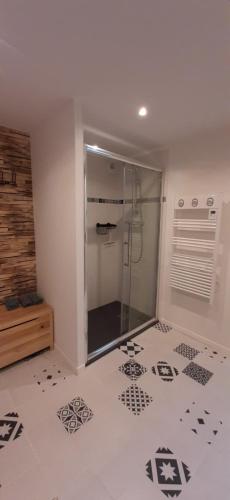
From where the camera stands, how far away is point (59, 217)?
81.2 inches

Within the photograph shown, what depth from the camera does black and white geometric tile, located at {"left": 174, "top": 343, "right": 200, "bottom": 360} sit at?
93.0 inches

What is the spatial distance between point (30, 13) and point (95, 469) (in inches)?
95.0

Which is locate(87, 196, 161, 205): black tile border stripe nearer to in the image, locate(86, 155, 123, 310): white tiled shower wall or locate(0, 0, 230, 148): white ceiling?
locate(86, 155, 123, 310): white tiled shower wall

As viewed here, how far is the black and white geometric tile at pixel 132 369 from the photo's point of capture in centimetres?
206

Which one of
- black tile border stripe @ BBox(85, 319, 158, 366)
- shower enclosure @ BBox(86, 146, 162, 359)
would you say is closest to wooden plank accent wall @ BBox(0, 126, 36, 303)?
shower enclosure @ BBox(86, 146, 162, 359)

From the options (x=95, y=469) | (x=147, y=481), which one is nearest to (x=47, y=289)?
(x=95, y=469)

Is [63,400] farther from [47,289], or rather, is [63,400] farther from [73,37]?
[73,37]

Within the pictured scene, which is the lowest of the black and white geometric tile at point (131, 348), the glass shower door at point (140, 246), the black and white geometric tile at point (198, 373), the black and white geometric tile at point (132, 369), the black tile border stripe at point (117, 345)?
the black and white geometric tile at point (198, 373)

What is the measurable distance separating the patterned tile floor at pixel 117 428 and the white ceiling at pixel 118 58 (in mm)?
2346

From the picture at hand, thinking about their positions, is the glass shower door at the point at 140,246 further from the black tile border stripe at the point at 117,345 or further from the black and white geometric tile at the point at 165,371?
the black and white geometric tile at the point at 165,371

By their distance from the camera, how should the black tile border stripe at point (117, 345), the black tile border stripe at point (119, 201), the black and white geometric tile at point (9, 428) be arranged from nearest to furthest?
the black and white geometric tile at point (9, 428)
the black tile border stripe at point (117, 345)
the black tile border stripe at point (119, 201)

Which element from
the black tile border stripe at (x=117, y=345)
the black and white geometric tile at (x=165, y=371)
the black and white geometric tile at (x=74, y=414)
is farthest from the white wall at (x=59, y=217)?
the black and white geometric tile at (x=165, y=371)

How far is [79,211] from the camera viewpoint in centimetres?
185

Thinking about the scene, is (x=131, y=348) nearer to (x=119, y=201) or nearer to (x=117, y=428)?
(x=117, y=428)
